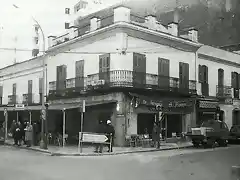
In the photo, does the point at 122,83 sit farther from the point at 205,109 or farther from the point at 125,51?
the point at 205,109

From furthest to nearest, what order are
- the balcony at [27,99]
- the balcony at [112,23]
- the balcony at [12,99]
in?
1. the balcony at [27,99]
2. the balcony at [12,99]
3. the balcony at [112,23]

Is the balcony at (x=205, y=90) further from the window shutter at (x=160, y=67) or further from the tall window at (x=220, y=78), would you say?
the window shutter at (x=160, y=67)

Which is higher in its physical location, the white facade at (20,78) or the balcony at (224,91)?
the white facade at (20,78)

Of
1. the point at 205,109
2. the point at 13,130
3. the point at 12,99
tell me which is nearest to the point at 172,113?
the point at 205,109

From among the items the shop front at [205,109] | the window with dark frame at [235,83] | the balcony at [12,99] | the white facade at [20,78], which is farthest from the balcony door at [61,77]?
the window with dark frame at [235,83]

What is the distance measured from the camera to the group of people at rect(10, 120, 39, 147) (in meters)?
6.63

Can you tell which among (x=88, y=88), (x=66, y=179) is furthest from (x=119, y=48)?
(x=66, y=179)

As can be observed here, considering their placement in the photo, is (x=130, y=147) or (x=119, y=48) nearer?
(x=119, y=48)

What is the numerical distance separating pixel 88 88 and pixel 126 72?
16.8 inches

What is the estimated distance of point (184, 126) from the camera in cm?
307

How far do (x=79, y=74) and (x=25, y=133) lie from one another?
4543mm

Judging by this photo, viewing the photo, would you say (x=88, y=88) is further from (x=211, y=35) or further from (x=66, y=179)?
(x=211, y=35)

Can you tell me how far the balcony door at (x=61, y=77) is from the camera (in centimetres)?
319

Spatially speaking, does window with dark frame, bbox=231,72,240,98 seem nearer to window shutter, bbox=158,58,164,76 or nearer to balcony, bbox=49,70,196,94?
balcony, bbox=49,70,196,94
